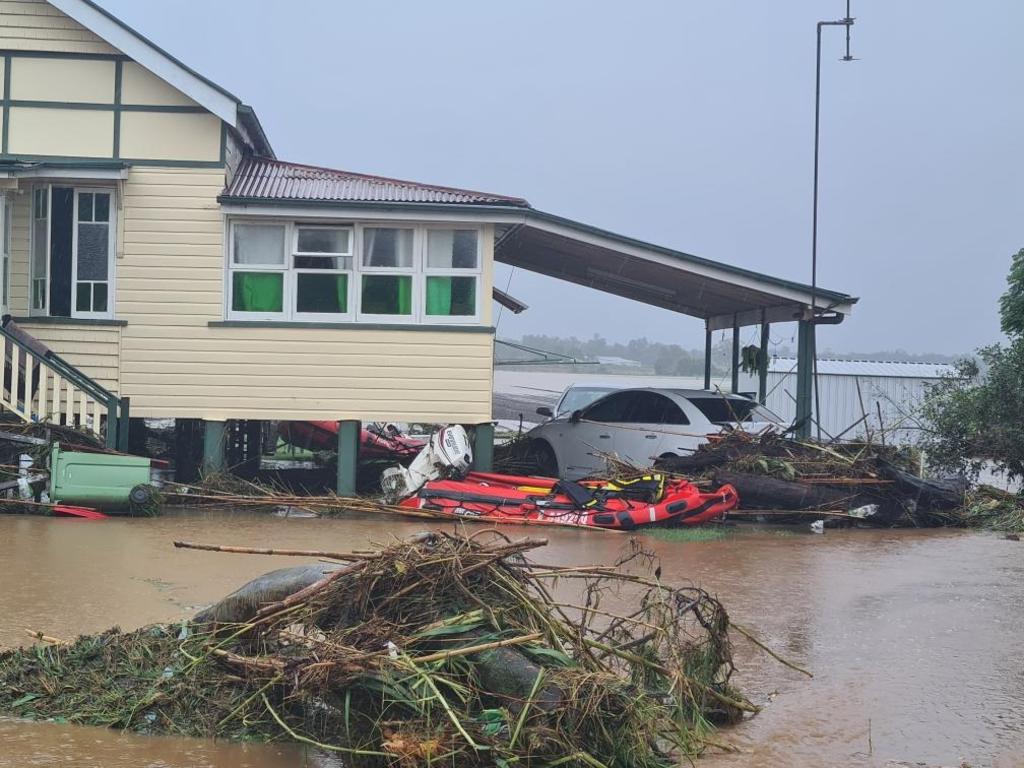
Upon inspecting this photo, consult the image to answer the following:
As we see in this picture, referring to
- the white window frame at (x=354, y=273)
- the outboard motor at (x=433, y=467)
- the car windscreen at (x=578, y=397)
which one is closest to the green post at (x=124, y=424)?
the white window frame at (x=354, y=273)

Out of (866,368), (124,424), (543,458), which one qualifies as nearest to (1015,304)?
(543,458)

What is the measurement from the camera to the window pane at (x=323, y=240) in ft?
49.6

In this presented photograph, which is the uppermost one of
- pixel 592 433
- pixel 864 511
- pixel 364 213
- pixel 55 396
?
pixel 364 213

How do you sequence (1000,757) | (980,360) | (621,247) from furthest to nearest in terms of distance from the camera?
(980,360) < (621,247) < (1000,757)

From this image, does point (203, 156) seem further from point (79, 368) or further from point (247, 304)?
point (79, 368)

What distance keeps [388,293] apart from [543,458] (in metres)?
3.86

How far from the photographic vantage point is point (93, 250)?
49.5ft

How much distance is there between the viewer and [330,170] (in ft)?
53.8

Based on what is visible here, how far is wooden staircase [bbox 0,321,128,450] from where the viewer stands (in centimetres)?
1373

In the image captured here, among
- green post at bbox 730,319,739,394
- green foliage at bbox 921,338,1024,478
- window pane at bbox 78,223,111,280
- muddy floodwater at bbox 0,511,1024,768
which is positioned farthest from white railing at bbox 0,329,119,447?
green foliage at bbox 921,338,1024,478

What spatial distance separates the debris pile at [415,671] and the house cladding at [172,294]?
8458mm

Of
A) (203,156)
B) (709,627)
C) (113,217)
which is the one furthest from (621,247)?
(709,627)

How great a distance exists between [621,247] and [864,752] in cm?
1022

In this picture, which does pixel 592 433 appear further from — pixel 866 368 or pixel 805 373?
pixel 866 368
